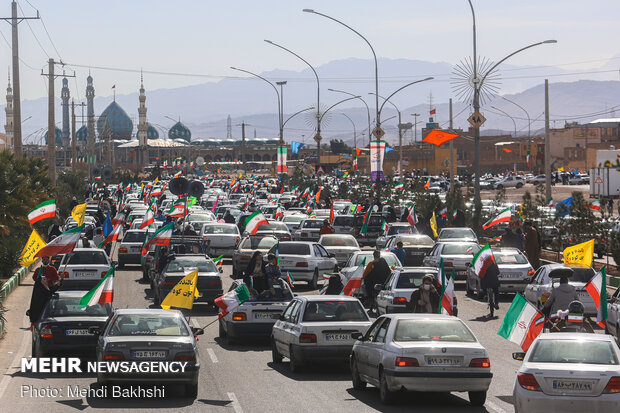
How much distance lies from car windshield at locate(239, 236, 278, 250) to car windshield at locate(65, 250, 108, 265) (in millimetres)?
5867

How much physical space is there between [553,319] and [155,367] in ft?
20.5

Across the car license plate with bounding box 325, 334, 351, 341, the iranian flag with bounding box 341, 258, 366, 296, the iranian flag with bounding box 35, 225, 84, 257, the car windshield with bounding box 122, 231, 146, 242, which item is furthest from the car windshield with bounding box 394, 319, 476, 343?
the car windshield with bounding box 122, 231, 146, 242

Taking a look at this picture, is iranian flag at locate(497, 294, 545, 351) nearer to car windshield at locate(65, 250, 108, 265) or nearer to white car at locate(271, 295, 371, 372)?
white car at locate(271, 295, 371, 372)

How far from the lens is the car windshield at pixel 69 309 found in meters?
17.3

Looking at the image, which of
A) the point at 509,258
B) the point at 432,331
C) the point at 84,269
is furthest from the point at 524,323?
the point at 84,269

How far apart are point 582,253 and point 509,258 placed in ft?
19.8

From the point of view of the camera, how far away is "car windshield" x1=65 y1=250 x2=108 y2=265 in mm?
29250

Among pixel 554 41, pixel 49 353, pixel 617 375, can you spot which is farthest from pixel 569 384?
pixel 554 41

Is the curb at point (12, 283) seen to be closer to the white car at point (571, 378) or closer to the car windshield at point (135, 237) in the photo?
the car windshield at point (135, 237)

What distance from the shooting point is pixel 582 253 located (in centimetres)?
2258

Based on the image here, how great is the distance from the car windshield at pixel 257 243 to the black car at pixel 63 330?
55.7 feet

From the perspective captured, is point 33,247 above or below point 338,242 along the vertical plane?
above

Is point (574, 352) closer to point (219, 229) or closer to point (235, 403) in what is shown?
point (235, 403)

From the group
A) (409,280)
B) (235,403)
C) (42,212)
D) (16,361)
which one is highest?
(42,212)
